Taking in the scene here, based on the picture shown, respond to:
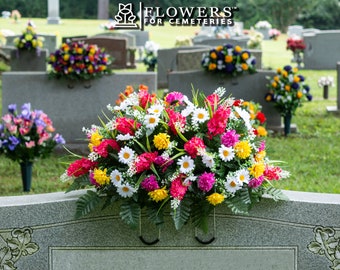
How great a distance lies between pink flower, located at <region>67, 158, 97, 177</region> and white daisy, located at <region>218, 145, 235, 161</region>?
21.4 inches

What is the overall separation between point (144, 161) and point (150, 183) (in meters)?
0.09

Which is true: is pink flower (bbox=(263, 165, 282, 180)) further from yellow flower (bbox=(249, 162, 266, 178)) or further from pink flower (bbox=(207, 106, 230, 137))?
pink flower (bbox=(207, 106, 230, 137))

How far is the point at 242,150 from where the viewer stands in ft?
12.2

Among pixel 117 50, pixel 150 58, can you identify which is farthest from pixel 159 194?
pixel 117 50

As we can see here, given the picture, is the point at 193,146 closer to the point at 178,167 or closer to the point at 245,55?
the point at 178,167

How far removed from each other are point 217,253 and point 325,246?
0.45 m

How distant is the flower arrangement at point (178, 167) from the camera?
12.1 ft

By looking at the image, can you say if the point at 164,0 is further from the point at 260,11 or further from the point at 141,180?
the point at 260,11

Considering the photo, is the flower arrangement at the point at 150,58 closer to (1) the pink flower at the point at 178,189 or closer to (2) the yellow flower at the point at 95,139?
(2) the yellow flower at the point at 95,139

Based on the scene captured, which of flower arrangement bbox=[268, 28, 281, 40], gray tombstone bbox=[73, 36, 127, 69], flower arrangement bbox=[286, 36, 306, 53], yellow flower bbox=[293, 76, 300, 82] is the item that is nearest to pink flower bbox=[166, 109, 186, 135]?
yellow flower bbox=[293, 76, 300, 82]

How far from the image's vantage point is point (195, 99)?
13.0ft

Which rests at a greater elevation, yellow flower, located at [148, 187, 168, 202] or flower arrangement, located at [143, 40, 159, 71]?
yellow flower, located at [148, 187, 168, 202]

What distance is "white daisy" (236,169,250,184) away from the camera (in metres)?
3.69

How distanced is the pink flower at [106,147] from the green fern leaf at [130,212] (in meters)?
0.23
